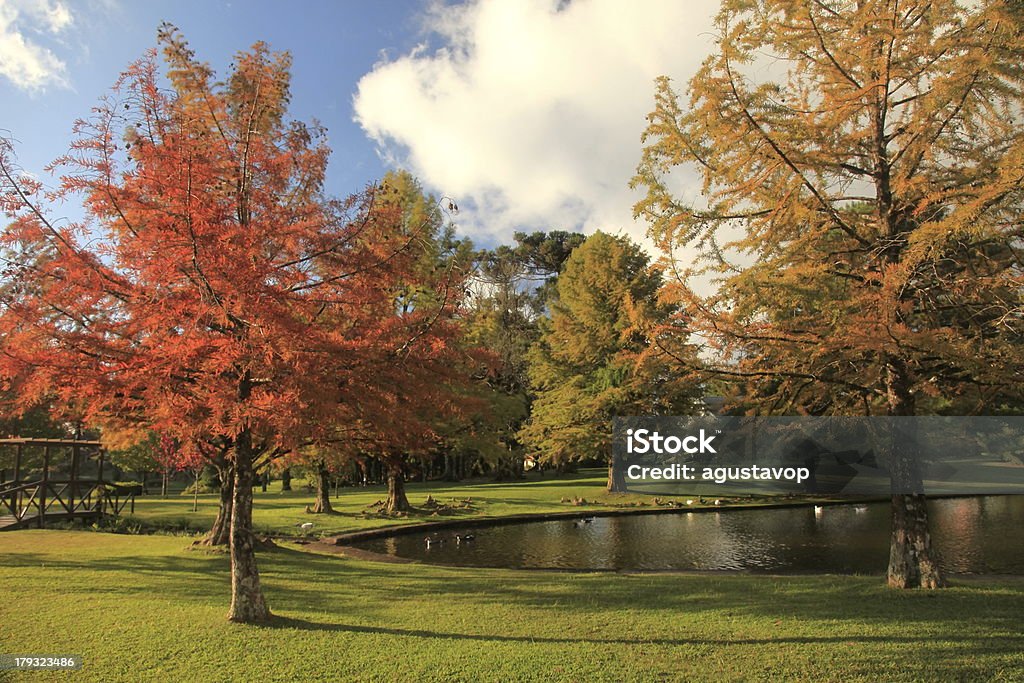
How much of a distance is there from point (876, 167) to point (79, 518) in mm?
24475

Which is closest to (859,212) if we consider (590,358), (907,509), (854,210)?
(854,210)

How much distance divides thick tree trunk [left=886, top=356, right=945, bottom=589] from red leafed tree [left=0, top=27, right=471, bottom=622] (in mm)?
7556

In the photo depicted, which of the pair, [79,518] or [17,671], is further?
[79,518]

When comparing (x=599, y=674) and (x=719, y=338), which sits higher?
(x=719, y=338)

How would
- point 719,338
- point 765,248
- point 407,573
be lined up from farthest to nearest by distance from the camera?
point 407,573, point 765,248, point 719,338

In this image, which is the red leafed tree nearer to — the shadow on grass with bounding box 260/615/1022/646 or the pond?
the shadow on grass with bounding box 260/615/1022/646

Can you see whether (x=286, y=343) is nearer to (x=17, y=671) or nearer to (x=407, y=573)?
(x=17, y=671)

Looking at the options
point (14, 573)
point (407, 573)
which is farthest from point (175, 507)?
point (407, 573)

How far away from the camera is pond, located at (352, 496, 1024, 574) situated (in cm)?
1575

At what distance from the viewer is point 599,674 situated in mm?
6484

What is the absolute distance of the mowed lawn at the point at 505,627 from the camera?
21.8 ft

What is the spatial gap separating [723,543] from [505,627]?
12.1 meters

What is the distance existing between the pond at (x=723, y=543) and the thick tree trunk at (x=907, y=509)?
4.28 metres

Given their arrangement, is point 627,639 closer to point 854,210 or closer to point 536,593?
point 536,593
